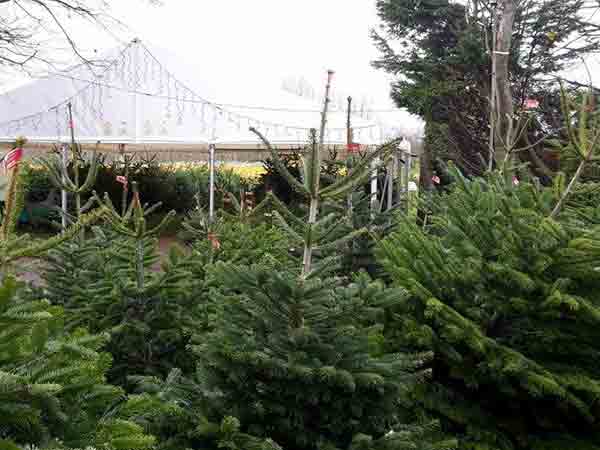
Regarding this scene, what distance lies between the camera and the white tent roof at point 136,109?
10617 millimetres

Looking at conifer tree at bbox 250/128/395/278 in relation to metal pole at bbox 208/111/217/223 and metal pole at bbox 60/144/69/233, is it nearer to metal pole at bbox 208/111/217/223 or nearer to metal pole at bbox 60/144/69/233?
metal pole at bbox 60/144/69/233

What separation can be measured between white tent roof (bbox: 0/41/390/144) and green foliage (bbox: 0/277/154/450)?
8.88m

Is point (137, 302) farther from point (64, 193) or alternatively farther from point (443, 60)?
point (443, 60)

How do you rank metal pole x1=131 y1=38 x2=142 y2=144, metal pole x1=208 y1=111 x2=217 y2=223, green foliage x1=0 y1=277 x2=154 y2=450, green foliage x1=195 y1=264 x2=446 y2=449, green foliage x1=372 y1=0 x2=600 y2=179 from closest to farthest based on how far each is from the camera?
green foliage x1=0 y1=277 x2=154 y2=450
green foliage x1=195 y1=264 x2=446 y2=449
metal pole x1=208 y1=111 x2=217 y2=223
metal pole x1=131 y1=38 x2=142 y2=144
green foliage x1=372 y1=0 x2=600 y2=179

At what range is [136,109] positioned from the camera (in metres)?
10.6

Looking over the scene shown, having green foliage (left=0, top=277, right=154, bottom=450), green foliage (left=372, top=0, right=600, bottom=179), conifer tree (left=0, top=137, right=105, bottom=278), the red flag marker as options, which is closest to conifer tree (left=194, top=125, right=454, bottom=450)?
green foliage (left=0, top=277, right=154, bottom=450)

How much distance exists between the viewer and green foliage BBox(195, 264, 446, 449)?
7.02 ft

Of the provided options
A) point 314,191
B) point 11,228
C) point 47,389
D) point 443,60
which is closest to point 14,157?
point 11,228

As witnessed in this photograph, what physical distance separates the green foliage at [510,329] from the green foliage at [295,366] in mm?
647

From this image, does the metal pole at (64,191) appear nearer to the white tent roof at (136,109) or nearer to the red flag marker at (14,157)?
the white tent roof at (136,109)

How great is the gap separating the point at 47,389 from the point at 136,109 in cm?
994

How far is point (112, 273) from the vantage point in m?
3.58

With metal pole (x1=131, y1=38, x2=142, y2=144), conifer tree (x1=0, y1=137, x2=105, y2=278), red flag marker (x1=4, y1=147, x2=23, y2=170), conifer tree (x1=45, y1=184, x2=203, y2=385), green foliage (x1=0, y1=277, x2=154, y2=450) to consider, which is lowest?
conifer tree (x1=45, y1=184, x2=203, y2=385)

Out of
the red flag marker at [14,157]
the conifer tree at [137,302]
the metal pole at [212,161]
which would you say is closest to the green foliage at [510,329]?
the conifer tree at [137,302]
